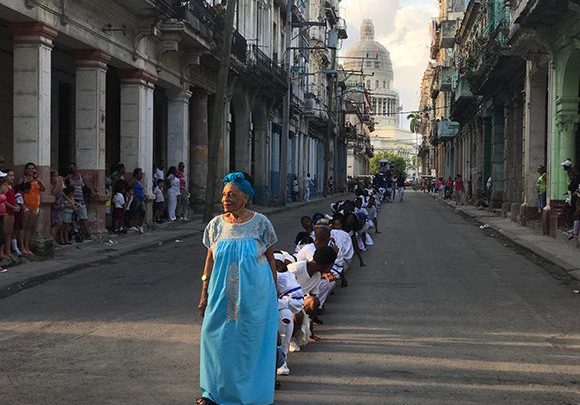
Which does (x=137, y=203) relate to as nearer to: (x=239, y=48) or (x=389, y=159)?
(x=239, y=48)

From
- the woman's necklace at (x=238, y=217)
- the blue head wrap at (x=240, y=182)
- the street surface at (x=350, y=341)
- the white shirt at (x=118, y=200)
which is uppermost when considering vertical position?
the blue head wrap at (x=240, y=182)

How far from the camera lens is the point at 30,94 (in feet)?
48.9

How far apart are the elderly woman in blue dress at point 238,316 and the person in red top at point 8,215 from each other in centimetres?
887

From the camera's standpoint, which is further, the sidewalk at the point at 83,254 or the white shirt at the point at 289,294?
the sidewalk at the point at 83,254

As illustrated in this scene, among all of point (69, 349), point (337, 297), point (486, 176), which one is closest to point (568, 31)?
point (337, 297)

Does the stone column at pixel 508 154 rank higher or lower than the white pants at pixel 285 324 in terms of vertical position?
higher

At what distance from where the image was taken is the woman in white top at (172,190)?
24.1 meters

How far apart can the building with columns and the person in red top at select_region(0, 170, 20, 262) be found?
4.93 feet

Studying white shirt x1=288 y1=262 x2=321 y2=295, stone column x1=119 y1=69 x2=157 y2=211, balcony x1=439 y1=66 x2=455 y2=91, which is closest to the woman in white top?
stone column x1=119 y1=69 x2=157 y2=211

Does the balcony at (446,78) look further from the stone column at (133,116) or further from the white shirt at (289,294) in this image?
the white shirt at (289,294)

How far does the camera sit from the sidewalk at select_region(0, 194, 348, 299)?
1186 centimetres

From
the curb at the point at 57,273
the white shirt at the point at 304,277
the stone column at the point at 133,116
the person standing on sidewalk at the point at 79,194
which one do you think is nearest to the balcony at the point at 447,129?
the stone column at the point at 133,116

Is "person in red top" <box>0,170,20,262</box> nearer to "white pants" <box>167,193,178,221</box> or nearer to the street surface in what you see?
the street surface

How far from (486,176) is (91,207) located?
25662mm
